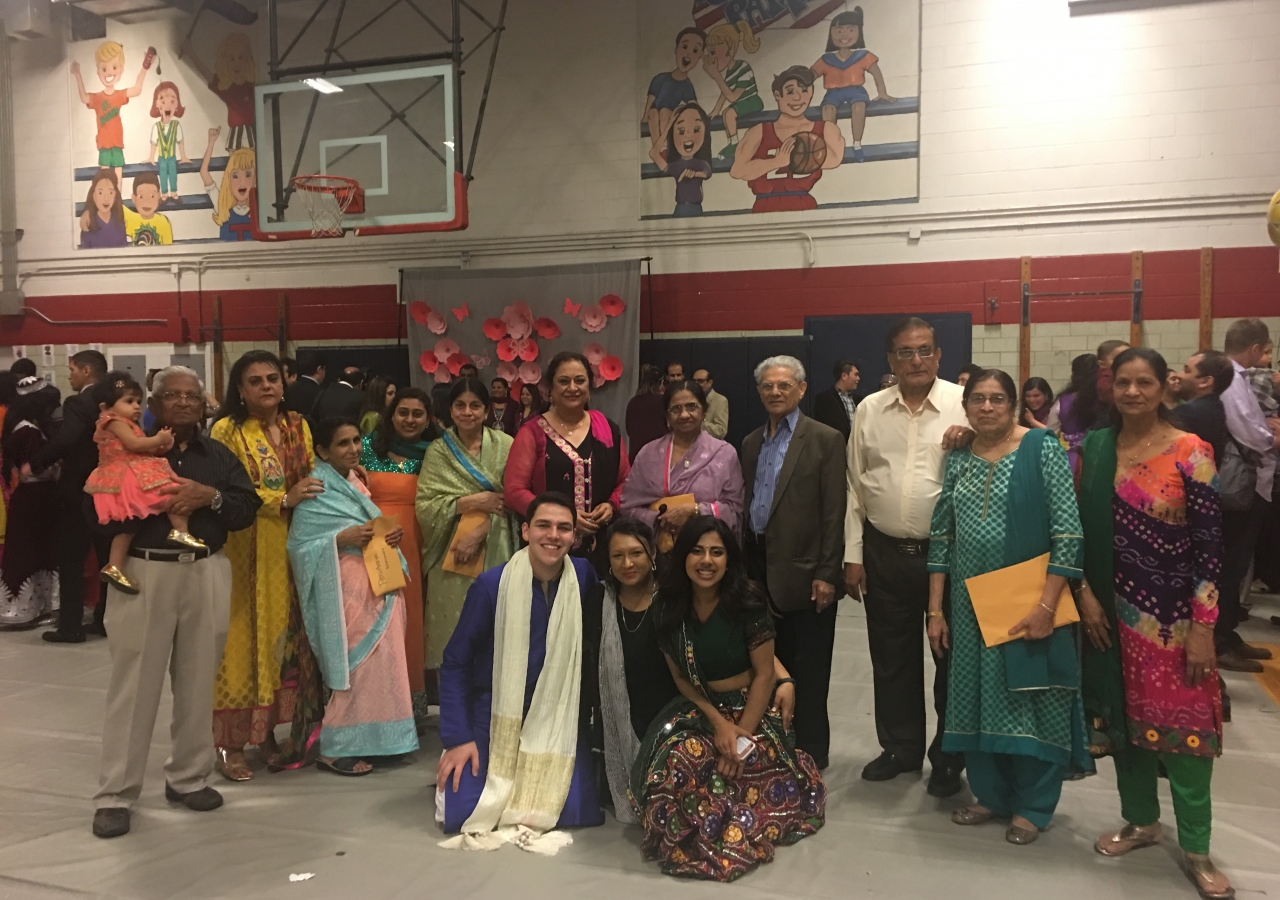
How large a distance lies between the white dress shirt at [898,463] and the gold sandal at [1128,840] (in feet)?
3.32

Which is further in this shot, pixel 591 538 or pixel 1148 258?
pixel 1148 258

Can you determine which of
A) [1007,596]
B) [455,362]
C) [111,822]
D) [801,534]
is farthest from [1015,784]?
[455,362]

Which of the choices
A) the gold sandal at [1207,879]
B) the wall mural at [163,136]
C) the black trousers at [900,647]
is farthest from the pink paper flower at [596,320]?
the gold sandal at [1207,879]

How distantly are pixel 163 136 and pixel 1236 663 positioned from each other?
10.0 m

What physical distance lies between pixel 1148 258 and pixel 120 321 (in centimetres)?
961

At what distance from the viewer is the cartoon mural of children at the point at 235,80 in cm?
891

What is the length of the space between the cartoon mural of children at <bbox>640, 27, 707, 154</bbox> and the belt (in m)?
6.02

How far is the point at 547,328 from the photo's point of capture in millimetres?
8141

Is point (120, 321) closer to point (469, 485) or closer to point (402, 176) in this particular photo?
point (402, 176)

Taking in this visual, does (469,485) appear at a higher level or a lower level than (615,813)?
higher

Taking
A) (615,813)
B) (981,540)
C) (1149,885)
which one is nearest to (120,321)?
(615,813)

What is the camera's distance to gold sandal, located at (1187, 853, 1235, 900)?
93.0 inches

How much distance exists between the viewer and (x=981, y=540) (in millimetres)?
2723

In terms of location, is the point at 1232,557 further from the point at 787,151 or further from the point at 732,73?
the point at 732,73
